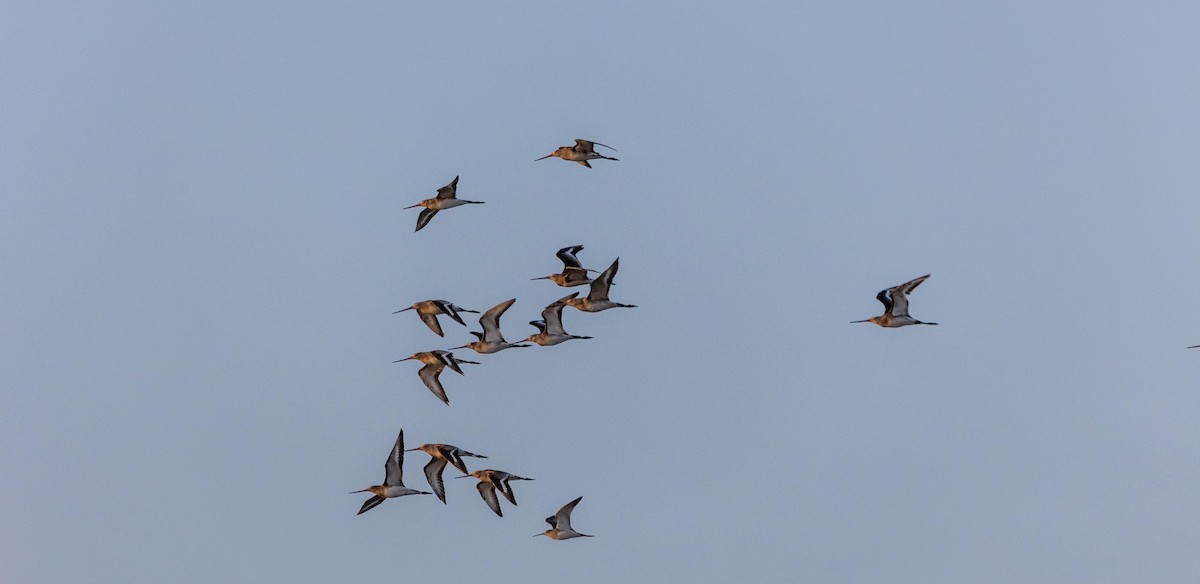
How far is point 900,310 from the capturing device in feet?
146

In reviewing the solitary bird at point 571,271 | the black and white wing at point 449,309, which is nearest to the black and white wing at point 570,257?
the solitary bird at point 571,271

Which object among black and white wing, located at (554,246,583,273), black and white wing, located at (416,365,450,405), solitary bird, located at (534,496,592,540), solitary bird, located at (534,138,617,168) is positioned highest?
solitary bird, located at (534,138,617,168)

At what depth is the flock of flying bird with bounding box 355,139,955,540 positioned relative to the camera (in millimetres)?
41438

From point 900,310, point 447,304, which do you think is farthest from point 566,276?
point 900,310

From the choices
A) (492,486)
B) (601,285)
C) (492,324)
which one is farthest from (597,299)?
(492,486)

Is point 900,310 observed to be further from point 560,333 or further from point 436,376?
point 436,376

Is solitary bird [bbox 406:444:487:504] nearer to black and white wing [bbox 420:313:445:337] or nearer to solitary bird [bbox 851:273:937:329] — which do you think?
black and white wing [bbox 420:313:445:337]

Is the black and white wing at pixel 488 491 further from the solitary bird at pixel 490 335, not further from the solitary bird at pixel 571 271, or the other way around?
the solitary bird at pixel 571 271

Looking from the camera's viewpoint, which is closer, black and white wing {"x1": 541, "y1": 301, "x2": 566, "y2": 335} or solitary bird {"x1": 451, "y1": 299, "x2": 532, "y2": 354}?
solitary bird {"x1": 451, "y1": 299, "x2": 532, "y2": 354}

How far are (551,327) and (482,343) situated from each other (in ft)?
8.49

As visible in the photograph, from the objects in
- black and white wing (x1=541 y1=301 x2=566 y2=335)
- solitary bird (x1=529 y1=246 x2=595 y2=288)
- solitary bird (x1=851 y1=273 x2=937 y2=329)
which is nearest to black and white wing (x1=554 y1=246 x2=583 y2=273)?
solitary bird (x1=529 y1=246 x2=595 y2=288)

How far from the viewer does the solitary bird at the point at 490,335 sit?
1692 inches

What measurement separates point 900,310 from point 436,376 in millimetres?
13002

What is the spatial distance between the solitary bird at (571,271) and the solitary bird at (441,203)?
5.94 metres
